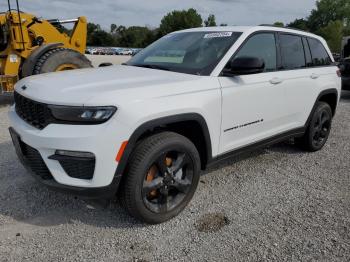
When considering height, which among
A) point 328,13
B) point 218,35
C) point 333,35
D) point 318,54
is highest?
point 218,35

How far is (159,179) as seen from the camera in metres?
3.15

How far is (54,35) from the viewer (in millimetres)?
8617

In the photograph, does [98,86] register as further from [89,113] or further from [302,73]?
[302,73]

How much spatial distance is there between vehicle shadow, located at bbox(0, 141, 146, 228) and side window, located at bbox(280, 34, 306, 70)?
2.64 m

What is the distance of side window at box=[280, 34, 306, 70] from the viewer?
4.34m

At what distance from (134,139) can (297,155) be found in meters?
3.16

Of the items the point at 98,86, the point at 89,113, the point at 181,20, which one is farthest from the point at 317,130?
the point at 181,20

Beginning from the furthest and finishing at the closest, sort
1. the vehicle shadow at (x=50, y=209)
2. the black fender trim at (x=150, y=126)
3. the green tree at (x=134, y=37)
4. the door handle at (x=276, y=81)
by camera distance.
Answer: the green tree at (x=134, y=37) → the door handle at (x=276, y=81) → the vehicle shadow at (x=50, y=209) → the black fender trim at (x=150, y=126)

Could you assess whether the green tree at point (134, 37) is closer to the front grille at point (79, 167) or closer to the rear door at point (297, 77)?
the rear door at point (297, 77)

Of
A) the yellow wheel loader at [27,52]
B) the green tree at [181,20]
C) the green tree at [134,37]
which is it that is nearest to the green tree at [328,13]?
the green tree at [181,20]

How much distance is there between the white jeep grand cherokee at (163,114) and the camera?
2.70 meters

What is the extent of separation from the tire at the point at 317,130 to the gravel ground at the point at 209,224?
2.34 feet

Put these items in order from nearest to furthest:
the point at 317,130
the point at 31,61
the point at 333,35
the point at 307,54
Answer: the point at 307,54 → the point at 317,130 → the point at 31,61 → the point at 333,35

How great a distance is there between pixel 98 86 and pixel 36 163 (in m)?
0.84
